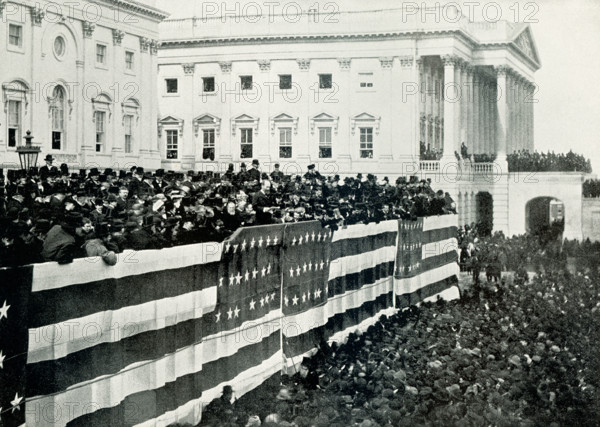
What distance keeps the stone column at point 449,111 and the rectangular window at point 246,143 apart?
14505 millimetres

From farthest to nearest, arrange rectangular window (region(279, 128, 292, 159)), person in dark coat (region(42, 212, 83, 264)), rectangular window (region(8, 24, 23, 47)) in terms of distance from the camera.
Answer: rectangular window (region(279, 128, 292, 159)), rectangular window (region(8, 24, 23, 47)), person in dark coat (region(42, 212, 83, 264))

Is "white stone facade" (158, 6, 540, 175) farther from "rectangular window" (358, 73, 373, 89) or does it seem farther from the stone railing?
the stone railing

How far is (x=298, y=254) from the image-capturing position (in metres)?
15.5

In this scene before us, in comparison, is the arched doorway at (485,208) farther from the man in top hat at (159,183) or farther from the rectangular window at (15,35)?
the man in top hat at (159,183)

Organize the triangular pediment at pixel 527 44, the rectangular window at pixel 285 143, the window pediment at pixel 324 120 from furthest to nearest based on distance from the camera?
1. the triangular pediment at pixel 527 44
2. the rectangular window at pixel 285 143
3. the window pediment at pixel 324 120

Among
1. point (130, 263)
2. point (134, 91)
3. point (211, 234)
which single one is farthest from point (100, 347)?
point (134, 91)

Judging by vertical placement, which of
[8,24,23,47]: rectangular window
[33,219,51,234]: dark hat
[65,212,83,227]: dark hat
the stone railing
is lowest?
[33,219,51,234]: dark hat

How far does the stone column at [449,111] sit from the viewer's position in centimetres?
6272

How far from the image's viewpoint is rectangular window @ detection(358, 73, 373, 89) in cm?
6450

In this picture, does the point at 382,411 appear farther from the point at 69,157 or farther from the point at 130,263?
the point at 69,157

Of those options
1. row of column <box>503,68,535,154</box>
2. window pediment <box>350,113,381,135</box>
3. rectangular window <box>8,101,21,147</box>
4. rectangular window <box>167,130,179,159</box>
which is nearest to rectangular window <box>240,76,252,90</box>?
rectangular window <box>167,130,179,159</box>

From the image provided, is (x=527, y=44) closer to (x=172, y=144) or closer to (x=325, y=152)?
(x=325, y=152)

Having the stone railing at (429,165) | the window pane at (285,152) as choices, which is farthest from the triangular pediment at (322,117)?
the stone railing at (429,165)

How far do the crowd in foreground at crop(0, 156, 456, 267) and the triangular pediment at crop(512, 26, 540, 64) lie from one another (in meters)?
48.4
